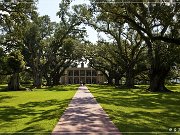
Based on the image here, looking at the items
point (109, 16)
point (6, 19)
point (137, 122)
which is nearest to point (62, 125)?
point (137, 122)

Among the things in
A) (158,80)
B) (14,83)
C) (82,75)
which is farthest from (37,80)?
(82,75)

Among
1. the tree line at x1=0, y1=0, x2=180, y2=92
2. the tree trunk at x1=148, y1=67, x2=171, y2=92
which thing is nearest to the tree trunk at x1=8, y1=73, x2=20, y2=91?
the tree line at x1=0, y1=0, x2=180, y2=92

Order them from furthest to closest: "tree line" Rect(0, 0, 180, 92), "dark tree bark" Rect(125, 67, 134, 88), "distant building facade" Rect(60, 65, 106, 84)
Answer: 1. "distant building facade" Rect(60, 65, 106, 84)
2. "dark tree bark" Rect(125, 67, 134, 88)
3. "tree line" Rect(0, 0, 180, 92)

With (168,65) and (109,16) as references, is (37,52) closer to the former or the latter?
(168,65)

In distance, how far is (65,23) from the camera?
5441 cm

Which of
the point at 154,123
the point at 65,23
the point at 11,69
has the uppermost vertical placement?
the point at 65,23

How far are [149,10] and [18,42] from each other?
29.5m

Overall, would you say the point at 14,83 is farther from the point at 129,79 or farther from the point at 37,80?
the point at 129,79

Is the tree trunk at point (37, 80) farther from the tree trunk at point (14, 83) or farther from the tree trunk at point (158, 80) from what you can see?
the tree trunk at point (158, 80)

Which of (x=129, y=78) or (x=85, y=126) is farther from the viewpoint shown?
(x=129, y=78)

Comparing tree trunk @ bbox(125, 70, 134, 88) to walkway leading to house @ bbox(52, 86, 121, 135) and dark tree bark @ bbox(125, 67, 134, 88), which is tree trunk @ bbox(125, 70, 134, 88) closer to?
dark tree bark @ bbox(125, 67, 134, 88)

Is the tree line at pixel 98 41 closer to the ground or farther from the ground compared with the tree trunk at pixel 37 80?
farther from the ground

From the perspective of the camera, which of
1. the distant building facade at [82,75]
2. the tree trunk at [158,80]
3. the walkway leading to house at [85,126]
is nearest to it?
the walkway leading to house at [85,126]

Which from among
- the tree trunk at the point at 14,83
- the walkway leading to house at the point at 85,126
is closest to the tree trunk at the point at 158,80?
the tree trunk at the point at 14,83
